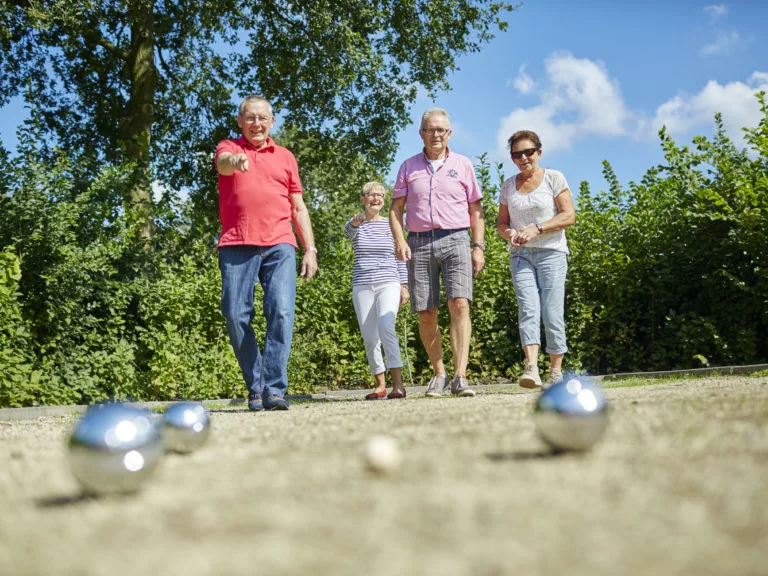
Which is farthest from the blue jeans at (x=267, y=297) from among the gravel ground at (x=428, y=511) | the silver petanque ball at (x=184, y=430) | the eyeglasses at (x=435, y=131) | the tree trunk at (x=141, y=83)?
the tree trunk at (x=141, y=83)

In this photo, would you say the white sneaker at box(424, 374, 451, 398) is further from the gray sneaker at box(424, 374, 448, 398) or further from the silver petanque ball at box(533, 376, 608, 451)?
the silver petanque ball at box(533, 376, 608, 451)

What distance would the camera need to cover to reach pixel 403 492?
185 centimetres

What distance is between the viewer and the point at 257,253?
18.2 feet

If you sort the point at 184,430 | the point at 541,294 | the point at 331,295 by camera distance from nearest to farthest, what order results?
the point at 184,430 < the point at 541,294 < the point at 331,295

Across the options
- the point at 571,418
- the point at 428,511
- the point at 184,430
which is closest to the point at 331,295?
the point at 184,430

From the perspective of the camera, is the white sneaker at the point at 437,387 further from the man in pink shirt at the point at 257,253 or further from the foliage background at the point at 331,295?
the foliage background at the point at 331,295

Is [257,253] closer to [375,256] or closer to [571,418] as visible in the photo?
[375,256]

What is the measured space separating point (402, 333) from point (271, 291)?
3.56 m

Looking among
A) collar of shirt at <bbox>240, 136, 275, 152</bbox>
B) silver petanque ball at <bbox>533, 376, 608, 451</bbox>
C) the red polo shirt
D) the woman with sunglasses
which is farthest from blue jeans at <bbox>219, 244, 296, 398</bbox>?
silver petanque ball at <bbox>533, 376, 608, 451</bbox>

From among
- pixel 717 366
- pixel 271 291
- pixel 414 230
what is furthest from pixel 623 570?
pixel 717 366

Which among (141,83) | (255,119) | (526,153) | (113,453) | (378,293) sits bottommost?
(113,453)

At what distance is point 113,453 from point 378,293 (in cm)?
507

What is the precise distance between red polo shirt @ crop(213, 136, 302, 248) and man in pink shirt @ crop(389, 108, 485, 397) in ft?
3.76

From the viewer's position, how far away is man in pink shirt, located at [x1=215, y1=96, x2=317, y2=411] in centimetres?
548
